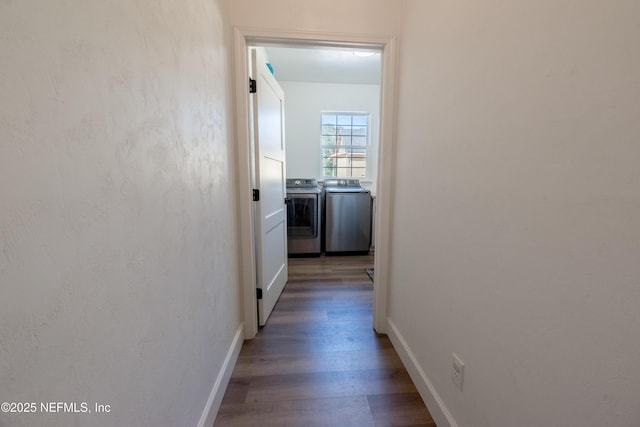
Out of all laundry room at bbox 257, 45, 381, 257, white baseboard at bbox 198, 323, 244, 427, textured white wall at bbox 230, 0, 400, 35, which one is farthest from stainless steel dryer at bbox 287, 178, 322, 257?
textured white wall at bbox 230, 0, 400, 35

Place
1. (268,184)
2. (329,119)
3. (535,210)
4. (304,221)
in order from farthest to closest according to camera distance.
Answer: (329,119)
(304,221)
(268,184)
(535,210)

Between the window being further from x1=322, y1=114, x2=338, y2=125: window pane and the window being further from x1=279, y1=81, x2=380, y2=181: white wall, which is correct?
x1=279, y1=81, x2=380, y2=181: white wall

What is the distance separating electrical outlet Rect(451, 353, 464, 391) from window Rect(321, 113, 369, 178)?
3.51m

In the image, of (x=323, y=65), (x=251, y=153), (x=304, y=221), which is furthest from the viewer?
(x=304, y=221)

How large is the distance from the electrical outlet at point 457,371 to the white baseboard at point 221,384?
108cm

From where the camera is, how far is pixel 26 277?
16.7 inches

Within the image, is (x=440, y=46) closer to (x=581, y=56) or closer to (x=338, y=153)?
(x=581, y=56)

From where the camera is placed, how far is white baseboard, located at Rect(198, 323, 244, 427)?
119cm

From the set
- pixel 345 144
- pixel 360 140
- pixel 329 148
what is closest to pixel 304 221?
pixel 329 148

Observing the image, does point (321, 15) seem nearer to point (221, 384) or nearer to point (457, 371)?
point (457, 371)

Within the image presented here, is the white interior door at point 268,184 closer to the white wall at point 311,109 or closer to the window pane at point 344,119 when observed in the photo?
the white wall at point 311,109

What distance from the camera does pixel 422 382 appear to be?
1.40 meters

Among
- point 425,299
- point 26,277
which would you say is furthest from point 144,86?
point 425,299

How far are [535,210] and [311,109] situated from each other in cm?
383
